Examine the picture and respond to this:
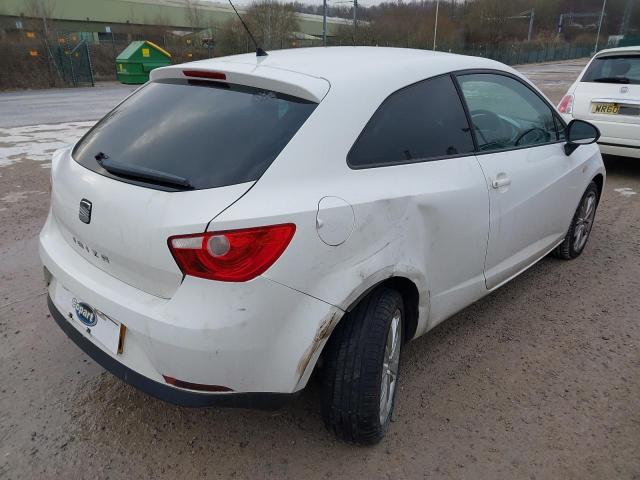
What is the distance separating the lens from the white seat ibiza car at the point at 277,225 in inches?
68.8

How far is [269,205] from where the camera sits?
1.77 meters

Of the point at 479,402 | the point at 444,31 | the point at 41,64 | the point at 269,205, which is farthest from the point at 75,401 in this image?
the point at 444,31

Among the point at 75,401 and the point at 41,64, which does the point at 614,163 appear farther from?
the point at 41,64

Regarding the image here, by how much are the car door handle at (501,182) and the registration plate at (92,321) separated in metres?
1.91

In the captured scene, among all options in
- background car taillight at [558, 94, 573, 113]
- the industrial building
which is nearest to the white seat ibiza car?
background car taillight at [558, 94, 573, 113]

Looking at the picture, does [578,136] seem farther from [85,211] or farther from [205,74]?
[85,211]

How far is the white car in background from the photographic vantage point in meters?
6.02

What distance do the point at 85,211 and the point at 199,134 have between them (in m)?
0.55

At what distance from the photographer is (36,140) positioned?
8.63m

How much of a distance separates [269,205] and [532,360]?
1.88m

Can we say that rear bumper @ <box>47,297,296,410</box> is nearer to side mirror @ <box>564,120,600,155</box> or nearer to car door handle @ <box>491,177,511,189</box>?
car door handle @ <box>491,177,511,189</box>

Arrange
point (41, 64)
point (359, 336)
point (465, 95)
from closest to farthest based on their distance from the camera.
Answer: point (359, 336) → point (465, 95) → point (41, 64)

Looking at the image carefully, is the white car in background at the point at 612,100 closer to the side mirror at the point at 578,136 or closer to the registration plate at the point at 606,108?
the registration plate at the point at 606,108

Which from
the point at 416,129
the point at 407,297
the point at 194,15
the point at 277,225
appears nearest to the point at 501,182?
the point at 416,129
